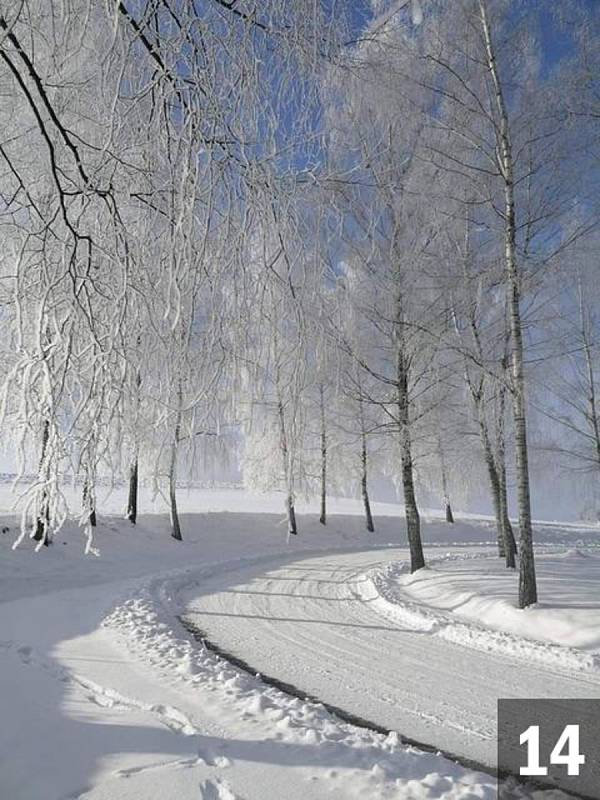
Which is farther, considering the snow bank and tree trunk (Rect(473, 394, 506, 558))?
tree trunk (Rect(473, 394, 506, 558))

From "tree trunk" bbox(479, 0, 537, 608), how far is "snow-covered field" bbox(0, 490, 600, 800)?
534mm

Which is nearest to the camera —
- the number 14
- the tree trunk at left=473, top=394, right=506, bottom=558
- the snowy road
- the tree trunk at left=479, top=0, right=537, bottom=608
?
the number 14

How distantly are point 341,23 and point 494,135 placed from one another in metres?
6.91

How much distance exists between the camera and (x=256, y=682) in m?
4.98

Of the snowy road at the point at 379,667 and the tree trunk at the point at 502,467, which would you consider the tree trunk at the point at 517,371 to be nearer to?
the snowy road at the point at 379,667

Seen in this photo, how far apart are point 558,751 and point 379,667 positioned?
207cm

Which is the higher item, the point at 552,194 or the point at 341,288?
the point at 552,194

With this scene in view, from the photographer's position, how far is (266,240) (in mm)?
2225

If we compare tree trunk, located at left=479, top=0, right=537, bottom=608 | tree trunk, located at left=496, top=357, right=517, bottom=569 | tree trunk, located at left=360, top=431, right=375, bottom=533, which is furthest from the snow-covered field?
tree trunk, located at left=360, top=431, right=375, bottom=533

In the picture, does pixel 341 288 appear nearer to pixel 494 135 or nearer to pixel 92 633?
pixel 92 633

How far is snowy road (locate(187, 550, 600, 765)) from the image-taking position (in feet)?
13.8

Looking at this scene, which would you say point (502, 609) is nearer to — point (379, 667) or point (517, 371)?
point (379, 667)

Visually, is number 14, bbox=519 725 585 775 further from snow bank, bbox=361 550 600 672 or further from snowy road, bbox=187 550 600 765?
snow bank, bbox=361 550 600 672

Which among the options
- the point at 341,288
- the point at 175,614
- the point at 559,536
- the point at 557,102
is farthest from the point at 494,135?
the point at 559,536
